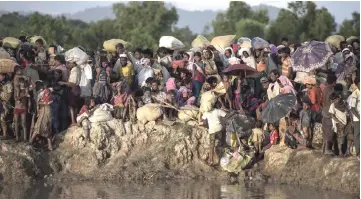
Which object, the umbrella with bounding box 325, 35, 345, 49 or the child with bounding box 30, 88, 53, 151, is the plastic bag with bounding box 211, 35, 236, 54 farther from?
the child with bounding box 30, 88, 53, 151

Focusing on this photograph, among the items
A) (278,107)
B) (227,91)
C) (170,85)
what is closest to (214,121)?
(227,91)

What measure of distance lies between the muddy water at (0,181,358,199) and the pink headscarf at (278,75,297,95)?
A: 191cm

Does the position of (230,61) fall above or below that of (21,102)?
above

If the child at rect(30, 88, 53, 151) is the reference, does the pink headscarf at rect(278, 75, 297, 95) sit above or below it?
above

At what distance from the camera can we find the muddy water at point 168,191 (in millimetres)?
16469

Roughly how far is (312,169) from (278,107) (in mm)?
1345

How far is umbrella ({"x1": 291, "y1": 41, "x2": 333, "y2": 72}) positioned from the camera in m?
18.2

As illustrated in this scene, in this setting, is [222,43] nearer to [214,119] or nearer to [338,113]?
[214,119]

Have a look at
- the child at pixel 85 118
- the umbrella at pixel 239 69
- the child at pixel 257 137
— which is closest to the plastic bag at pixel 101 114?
the child at pixel 85 118

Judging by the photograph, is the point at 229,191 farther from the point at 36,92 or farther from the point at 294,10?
the point at 294,10

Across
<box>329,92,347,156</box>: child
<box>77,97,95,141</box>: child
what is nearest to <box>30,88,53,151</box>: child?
<box>77,97,95,141</box>: child

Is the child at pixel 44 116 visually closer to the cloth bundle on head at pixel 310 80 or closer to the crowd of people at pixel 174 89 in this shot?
the crowd of people at pixel 174 89

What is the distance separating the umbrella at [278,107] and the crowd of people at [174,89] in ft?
1.28

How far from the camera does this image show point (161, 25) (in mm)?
62781
